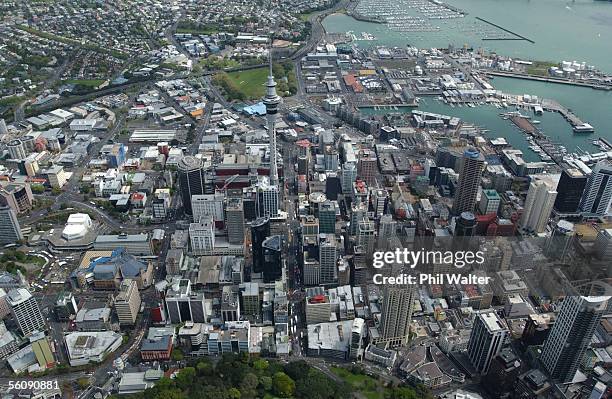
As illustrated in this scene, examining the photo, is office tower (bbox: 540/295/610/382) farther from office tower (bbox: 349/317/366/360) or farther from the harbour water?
the harbour water

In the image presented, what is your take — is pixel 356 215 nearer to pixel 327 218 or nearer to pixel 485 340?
pixel 327 218

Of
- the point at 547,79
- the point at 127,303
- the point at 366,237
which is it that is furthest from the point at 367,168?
the point at 547,79

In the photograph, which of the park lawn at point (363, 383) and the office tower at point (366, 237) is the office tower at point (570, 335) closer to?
the park lawn at point (363, 383)

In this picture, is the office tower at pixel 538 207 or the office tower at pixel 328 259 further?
the office tower at pixel 538 207

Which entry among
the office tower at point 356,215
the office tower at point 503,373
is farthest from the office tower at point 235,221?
the office tower at point 503,373

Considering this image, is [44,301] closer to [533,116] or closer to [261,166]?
[261,166]

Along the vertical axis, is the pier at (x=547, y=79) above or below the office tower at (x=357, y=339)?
above
